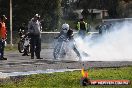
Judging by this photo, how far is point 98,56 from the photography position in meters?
23.3

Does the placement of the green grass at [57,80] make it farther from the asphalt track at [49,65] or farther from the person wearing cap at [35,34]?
the person wearing cap at [35,34]

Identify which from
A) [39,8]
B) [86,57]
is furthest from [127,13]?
[86,57]

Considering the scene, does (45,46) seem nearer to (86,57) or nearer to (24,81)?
(86,57)

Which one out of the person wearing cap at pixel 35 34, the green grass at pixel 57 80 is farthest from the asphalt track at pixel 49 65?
the green grass at pixel 57 80

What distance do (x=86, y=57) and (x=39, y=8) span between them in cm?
1795

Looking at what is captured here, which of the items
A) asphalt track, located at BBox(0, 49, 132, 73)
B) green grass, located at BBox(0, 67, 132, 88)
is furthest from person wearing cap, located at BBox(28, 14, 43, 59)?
green grass, located at BBox(0, 67, 132, 88)

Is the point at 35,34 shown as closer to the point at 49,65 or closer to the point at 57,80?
the point at 49,65

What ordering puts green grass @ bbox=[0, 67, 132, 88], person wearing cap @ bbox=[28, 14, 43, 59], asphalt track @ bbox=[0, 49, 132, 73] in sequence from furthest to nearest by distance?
person wearing cap @ bbox=[28, 14, 43, 59]
asphalt track @ bbox=[0, 49, 132, 73]
green grass @ bbox=[0, 67, 132, 88]

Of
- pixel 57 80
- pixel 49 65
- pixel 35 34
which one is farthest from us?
pixel 35 34

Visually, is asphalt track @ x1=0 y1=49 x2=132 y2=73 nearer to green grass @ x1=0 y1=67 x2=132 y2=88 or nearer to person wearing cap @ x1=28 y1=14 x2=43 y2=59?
person wearing cap @ x1=28 y1=14 x2=43 y2=59

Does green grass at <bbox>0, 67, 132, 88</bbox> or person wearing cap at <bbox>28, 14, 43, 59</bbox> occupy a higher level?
person wearing cap at <bbox>28, 14, 43, 59</bbox>

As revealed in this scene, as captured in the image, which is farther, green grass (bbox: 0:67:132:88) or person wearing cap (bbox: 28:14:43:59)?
person wearing cap (bbox: 28:14:43:59)

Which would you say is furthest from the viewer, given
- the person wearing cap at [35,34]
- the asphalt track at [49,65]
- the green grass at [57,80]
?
the person wearing cap at [35,34]

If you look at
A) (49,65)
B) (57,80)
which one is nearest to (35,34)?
(49,65)
